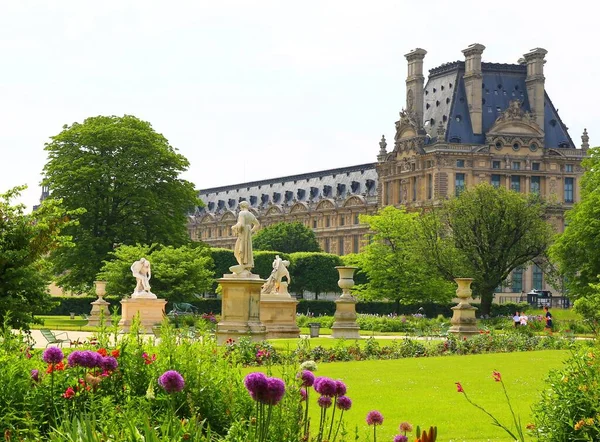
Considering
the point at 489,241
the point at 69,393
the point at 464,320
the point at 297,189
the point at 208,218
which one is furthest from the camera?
the point at 208,218

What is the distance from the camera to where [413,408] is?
14727 millimetres

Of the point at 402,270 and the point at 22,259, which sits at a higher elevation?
the point at 402,270

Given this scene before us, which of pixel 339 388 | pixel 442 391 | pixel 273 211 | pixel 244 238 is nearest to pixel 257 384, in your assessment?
pixel 339 388

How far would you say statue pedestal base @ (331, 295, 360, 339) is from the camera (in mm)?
36000

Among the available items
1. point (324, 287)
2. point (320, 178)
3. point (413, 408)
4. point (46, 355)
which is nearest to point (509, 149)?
point (324, 287)

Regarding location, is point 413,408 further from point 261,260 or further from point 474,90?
point 474,90

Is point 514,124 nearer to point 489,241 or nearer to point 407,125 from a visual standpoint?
point 407,125

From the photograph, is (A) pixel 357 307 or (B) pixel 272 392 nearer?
(B) pixel 272 392

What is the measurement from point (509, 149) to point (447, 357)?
69.0m

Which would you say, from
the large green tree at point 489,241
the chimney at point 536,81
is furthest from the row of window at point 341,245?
the large green tree at point 489,241

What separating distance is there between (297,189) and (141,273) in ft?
305

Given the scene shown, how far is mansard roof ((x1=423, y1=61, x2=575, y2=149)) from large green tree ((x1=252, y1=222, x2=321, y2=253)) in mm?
17315

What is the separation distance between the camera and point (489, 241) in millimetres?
57531

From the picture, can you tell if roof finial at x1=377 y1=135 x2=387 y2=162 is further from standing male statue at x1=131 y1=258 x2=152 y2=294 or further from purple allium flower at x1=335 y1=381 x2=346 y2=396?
purple allium flower at x1=335 y1=381 x2=346 y2=396
